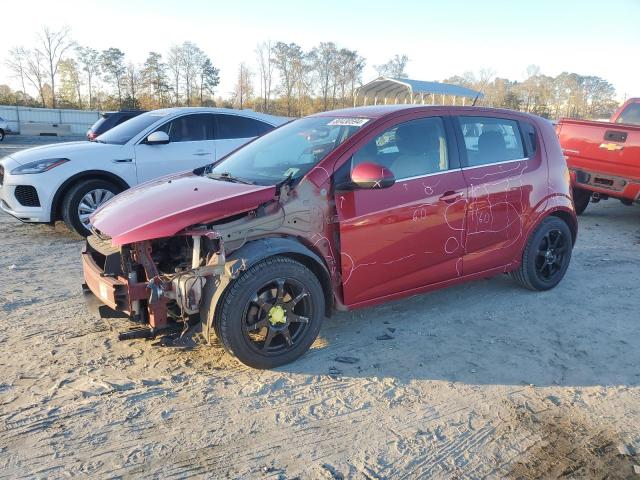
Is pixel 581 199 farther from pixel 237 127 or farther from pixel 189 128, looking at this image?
pixel 189 128

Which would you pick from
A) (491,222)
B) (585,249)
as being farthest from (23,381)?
(585,249)

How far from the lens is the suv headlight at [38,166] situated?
21.9 feet

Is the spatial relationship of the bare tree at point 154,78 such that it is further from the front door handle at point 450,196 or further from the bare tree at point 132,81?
the front door handle at point 450,196

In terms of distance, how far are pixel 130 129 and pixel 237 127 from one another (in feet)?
5.24

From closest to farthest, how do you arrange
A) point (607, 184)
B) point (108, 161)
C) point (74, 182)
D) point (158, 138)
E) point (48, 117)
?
point (74, 182)
point (108, 161)
point (158, 138)
point (607, 184)
point (48, 117)

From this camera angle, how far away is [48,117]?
36.4 metres

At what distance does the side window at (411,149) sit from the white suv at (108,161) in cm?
308

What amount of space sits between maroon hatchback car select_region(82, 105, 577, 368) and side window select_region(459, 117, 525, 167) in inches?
0.6

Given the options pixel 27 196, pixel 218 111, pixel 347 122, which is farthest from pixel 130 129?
pixel 347 122

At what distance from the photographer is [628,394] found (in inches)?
134

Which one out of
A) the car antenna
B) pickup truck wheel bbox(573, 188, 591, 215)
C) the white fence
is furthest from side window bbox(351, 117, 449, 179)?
the white fence

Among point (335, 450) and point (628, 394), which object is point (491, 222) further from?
point (335, 450)

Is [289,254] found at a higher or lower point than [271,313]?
higher

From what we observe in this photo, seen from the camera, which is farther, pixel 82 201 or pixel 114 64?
pixel 114 64
